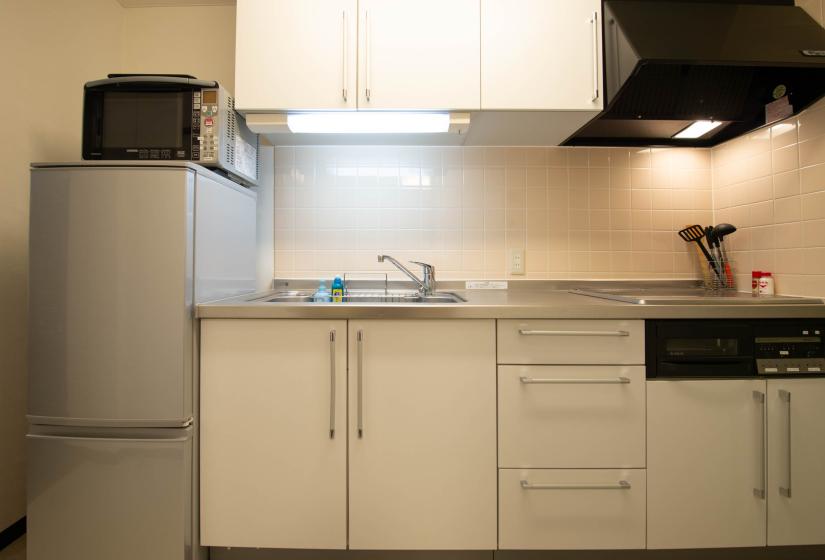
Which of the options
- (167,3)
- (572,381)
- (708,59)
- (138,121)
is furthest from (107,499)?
(708,59)

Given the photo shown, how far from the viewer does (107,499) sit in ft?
3.71

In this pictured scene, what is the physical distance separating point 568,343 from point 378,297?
908 mm

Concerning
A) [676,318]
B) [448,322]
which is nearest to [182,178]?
[448,322]

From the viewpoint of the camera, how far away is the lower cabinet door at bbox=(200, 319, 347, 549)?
118 cm

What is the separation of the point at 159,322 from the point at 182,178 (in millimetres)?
459

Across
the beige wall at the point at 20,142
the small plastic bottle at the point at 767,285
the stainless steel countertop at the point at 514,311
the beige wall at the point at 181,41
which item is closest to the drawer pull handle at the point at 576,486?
the stainless steel countertop at the point at 514,311

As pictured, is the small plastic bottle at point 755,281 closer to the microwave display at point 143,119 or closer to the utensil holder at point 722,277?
the utensil holder at point 722,277

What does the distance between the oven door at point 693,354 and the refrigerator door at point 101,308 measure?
59.8 inches

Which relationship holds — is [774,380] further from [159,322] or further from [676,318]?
[159,322]

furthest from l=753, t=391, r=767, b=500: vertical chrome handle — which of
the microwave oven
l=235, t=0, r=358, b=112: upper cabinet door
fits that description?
the microwave oven

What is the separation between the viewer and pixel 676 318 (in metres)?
1.17

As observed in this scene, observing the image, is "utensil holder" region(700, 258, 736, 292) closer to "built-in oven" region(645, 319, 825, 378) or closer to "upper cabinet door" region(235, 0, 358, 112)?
"built-in oven" region(645, 319, 825, 378)

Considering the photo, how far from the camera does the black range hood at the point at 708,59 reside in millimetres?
1262

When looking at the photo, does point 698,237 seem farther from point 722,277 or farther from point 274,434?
point 274,434
